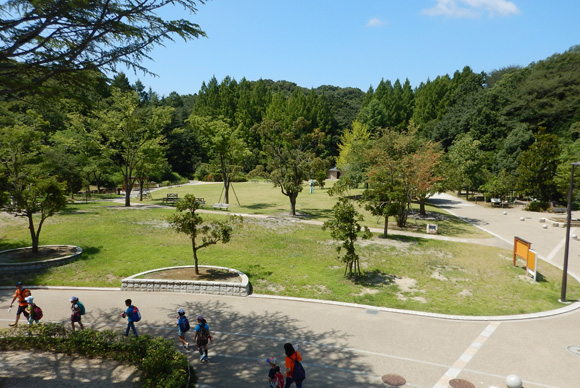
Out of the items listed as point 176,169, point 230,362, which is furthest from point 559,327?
point 176,169

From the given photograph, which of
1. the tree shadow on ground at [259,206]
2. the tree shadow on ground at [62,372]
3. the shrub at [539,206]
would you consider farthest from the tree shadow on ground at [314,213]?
the shrub at [539,206]

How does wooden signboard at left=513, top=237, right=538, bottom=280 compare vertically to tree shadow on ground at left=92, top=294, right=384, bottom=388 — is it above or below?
above

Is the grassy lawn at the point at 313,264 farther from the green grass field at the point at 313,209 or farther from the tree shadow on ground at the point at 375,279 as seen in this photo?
the green grass field at the point at 313,209

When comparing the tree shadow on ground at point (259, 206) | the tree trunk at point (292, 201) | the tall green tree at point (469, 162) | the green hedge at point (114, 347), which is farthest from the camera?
the tall green tree at point (469, 162)

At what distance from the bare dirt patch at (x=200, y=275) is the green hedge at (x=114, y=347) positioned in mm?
5014

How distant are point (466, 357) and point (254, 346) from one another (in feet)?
21.0

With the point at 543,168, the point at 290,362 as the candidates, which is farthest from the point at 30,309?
the point at 543,168

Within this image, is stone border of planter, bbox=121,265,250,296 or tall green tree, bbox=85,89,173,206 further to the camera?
tall green tree, bbox=85,89,173,206

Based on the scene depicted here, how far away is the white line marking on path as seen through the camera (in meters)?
9.40

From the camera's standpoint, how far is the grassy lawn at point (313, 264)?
1553 cm

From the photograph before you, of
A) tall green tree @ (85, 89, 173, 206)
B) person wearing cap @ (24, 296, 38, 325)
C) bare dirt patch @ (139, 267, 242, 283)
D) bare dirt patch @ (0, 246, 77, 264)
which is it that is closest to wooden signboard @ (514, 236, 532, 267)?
bare dirt patch @ (139, 267, 242, 283)

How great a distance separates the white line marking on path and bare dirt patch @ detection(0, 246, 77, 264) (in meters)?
18.4

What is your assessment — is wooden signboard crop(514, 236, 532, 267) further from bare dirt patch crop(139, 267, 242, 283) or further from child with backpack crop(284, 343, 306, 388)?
child with backpack crop(284, 343, 306, 388)

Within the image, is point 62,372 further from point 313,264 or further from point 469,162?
point 469,162
